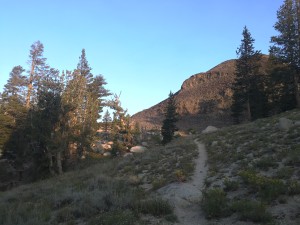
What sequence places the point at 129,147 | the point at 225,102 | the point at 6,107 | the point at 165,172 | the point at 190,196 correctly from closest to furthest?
the point at 190,196, the point at 165,172, the point at 129,147, the point at 6,107, the point at 225,102

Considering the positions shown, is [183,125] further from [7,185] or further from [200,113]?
[7,185]

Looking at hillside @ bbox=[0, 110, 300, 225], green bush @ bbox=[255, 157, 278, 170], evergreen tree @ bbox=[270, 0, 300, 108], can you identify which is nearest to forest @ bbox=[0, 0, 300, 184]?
evergreen tree @ bbox=[270, 0, 300, 108]

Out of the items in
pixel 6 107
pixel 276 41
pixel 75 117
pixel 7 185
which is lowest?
pixel 7 185

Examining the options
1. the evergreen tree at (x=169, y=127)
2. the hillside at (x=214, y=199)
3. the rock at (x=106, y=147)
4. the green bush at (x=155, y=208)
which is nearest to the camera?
the hillside at (x=214, y=199)

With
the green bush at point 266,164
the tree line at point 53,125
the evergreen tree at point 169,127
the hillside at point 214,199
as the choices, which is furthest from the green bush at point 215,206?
the evergreen tree at point 169,127

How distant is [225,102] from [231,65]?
31.0 meters

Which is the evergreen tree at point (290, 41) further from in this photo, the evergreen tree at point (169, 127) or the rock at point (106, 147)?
the rock at point (106, 147)

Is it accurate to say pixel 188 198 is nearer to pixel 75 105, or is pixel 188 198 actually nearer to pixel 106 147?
pixel 75 105

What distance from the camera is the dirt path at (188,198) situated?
9531 millimetres

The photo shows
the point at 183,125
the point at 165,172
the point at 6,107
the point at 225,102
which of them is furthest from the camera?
the point at 225,102

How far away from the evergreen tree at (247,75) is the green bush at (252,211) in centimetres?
3573

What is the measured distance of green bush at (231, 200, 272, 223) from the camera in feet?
27.3

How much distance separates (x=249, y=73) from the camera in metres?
46.1

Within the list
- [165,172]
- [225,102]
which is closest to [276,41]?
[165,172]
